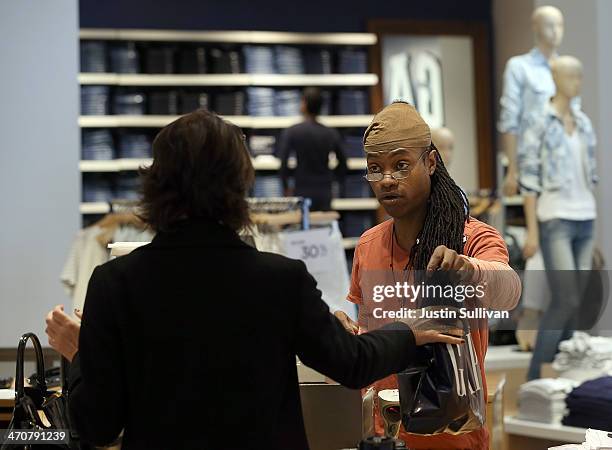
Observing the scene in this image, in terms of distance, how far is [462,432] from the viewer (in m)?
2.01

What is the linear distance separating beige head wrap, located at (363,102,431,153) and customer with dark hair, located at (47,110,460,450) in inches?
22.4

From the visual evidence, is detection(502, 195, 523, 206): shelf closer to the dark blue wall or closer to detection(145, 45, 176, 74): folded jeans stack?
the dark blue wall

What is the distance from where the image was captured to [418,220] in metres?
2.28

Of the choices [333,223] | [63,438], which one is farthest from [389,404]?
[333,223]

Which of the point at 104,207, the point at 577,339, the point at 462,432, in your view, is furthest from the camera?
the point at 104,207

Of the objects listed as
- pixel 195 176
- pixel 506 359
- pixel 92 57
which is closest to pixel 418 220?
pixel 195 176

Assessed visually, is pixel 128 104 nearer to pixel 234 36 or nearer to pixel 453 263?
pixel 234 36

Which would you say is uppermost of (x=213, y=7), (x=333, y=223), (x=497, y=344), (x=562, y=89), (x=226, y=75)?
(x=213, y=7)

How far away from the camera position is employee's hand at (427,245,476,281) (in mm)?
1962

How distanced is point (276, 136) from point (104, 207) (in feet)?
5.34

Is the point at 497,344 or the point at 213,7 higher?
the point at 213,7

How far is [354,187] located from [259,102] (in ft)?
3.59

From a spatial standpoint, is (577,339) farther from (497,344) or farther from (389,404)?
(389,404)

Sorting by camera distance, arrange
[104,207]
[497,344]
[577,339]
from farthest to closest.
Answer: [104,207], [497,344], [577,339]
